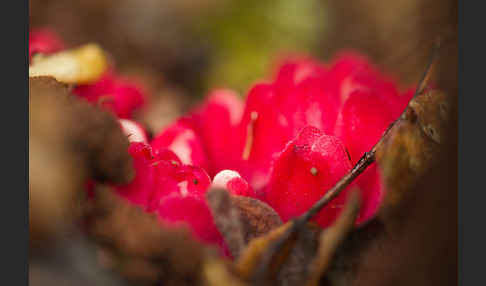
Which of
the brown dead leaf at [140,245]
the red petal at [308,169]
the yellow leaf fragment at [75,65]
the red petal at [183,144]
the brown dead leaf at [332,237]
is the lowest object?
the brown dead leaf at [332,237]

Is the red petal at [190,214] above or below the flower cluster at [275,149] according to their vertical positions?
below

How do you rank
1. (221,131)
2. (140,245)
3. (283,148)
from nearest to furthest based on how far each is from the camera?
(140,245)
(283,148)
(221,131)

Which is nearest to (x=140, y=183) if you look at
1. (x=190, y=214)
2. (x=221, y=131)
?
(x=190, y=214)

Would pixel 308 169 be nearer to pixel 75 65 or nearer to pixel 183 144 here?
pixel 183 144

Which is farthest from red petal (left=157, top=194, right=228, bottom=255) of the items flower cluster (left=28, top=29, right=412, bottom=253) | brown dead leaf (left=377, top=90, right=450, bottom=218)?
brown dead leaf (left=377, top=90, right=450, bottom=218)

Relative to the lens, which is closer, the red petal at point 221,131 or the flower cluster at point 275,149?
the flower cluster at point 275,149

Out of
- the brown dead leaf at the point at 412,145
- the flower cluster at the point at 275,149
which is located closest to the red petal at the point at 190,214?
the flower cluster at the point at 275,149

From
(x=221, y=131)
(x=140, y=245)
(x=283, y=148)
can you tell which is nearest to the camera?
(x=140, y=245)

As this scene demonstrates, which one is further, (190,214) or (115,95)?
(115,95)

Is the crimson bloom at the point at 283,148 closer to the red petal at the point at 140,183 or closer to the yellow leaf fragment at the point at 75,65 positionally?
the red petal at the point at 140,183
